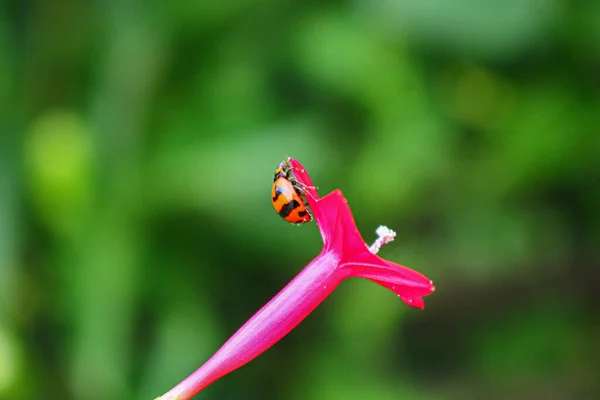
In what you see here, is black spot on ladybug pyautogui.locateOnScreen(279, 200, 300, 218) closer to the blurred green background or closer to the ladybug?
the ladybug

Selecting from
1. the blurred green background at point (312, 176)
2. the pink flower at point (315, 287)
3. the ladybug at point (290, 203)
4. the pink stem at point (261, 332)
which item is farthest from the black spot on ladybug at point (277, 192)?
the blurred green background at point (312, 176)

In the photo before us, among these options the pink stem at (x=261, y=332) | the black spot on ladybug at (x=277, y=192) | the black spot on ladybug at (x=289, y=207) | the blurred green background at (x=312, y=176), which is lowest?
the pink stem at (x=261, y=332)

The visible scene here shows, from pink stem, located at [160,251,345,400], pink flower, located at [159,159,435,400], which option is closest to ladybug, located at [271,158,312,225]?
pink flower, located at [159,159,435,400]

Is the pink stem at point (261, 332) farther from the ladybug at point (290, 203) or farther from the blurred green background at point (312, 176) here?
the blurred green background at point (312, 176)

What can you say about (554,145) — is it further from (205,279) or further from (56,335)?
(56,335)

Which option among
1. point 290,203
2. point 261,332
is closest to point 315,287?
point 261,332

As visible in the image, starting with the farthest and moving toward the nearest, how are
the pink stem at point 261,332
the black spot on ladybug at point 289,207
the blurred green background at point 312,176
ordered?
the blurred green background at point 312,176 < the black spot on ladybug at point 289,207 < the pink stem at point 261,332

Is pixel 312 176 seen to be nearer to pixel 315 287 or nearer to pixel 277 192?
pixel 277 192

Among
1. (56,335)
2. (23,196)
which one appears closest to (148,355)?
(56,335)
